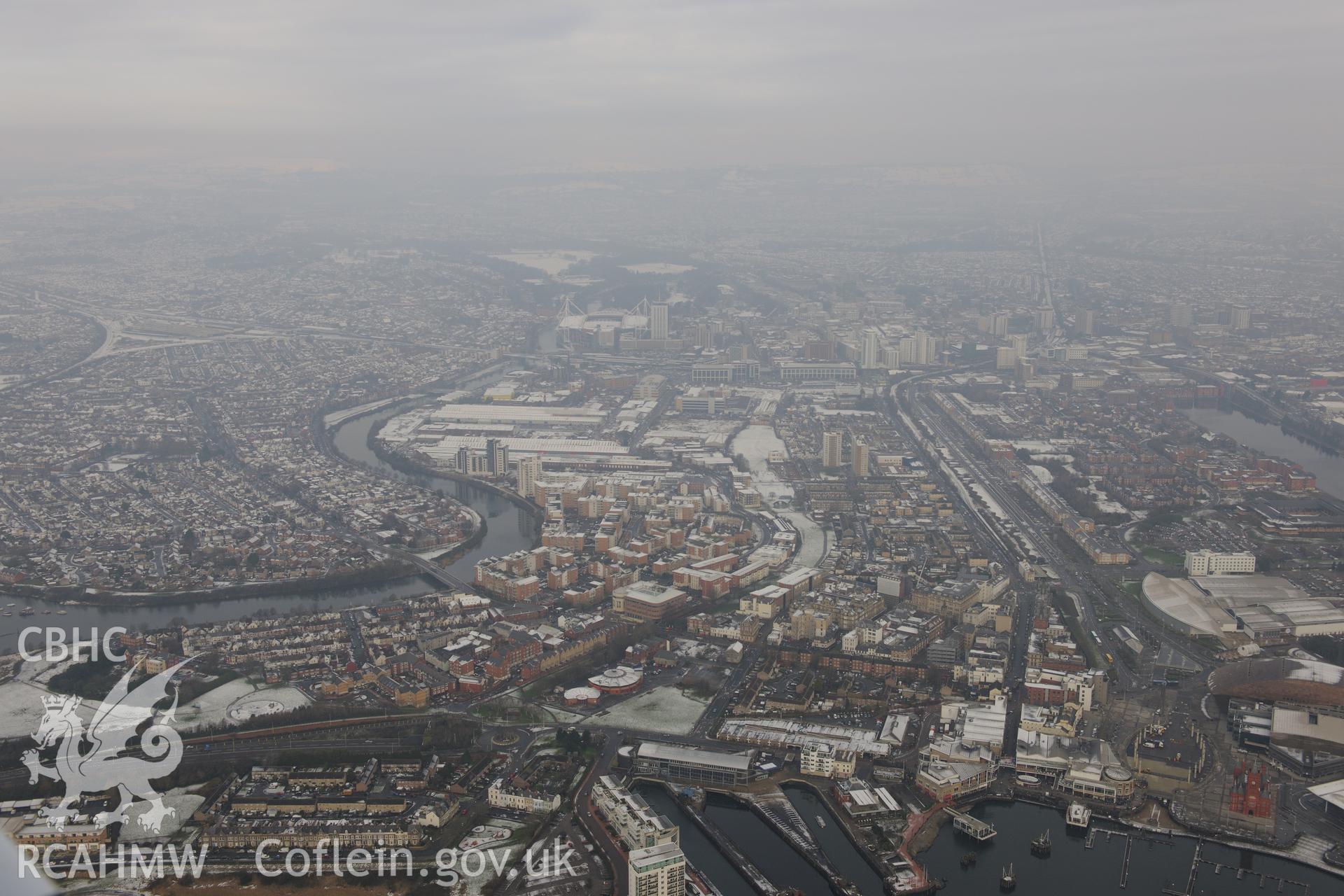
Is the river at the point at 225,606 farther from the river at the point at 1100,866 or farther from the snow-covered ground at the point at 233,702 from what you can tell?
the river at the point at 1100,866

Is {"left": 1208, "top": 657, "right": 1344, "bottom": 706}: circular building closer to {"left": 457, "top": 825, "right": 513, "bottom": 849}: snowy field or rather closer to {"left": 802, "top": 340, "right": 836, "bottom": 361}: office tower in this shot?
{"left": 457, "top": 825, "right": 513, "bottom": 849}: snowy field

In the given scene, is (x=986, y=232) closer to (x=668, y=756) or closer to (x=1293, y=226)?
(x=1293, y=226)

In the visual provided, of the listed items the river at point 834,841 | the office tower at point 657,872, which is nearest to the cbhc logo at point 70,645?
the office tower at point 657,872

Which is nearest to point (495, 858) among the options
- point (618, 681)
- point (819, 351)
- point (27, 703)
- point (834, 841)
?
Answer: point (834, 841)

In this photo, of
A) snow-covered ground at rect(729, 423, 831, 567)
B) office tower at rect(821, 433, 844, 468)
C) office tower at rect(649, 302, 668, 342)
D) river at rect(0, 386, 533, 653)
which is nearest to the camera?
river at rect(0, 386, 533, 653)

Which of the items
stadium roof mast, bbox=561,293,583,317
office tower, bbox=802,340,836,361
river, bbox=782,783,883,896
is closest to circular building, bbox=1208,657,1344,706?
river, bbox=782,783,883,896

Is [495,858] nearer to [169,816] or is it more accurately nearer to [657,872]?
[657,872]
